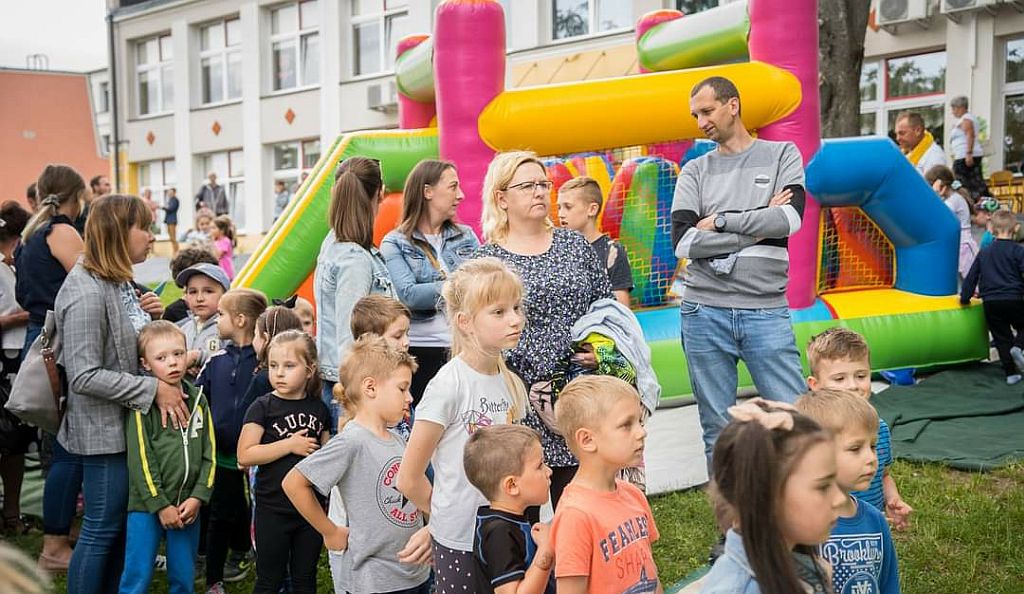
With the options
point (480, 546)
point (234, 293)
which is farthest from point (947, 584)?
point (234, 293)

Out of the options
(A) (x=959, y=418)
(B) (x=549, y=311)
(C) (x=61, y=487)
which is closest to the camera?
(B) (x=549, y=311)

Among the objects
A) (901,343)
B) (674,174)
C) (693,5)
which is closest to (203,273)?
(674,174)

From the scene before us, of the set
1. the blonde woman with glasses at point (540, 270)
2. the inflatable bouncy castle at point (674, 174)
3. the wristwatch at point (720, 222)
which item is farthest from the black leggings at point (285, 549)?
the inflatable bouncy castle at point (674, 174)

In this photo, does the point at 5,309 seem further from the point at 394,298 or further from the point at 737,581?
the point at 737,581

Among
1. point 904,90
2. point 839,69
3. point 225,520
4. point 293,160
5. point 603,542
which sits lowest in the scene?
point 225,520

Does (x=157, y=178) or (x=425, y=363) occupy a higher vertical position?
(x=157, y=178)

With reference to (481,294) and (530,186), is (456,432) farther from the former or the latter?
(530,186)

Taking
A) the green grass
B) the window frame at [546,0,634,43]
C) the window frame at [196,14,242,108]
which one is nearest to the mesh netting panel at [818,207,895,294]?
the green grass

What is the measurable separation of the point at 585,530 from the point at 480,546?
0.32m

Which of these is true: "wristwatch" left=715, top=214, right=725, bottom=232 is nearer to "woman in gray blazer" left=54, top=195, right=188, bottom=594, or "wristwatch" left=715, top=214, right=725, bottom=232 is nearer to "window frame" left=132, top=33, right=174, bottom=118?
"woman in gray blazer" left=54, top=195, right=188, bottom=594

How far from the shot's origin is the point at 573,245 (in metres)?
3.55

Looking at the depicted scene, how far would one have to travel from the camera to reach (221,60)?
89.0 feet

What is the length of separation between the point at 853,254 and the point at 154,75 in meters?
25.8

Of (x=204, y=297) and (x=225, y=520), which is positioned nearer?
(x=225, y=520)
